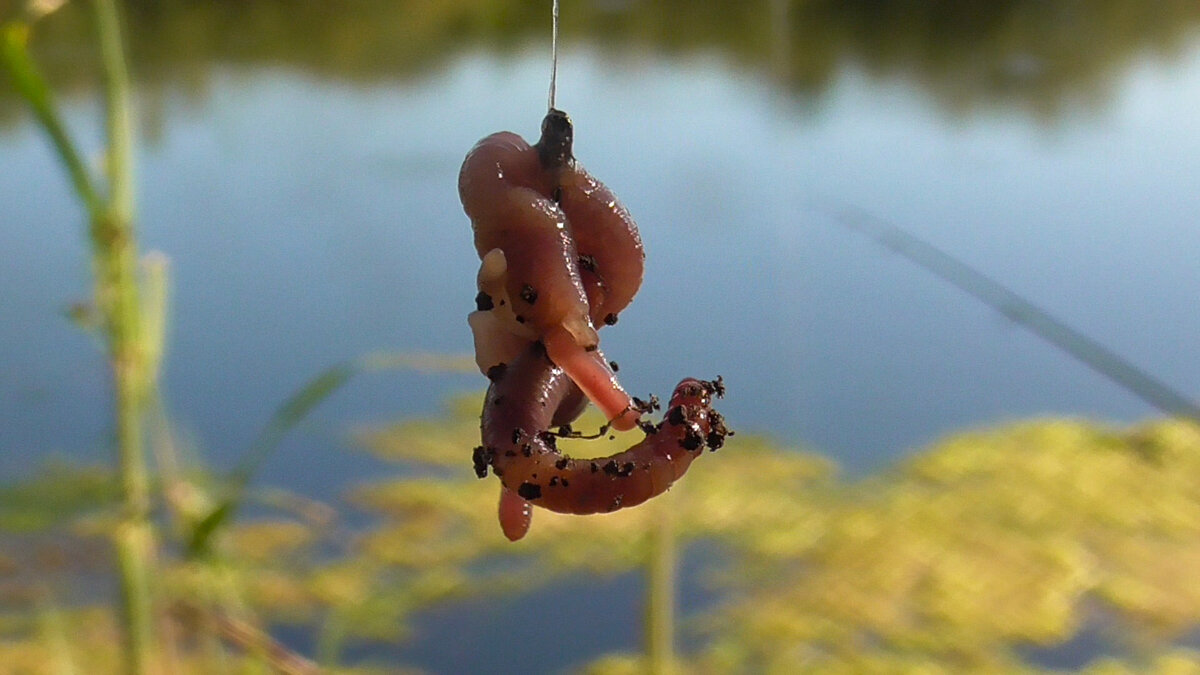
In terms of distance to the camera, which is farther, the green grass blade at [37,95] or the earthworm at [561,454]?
the green grass blade at [37,95]

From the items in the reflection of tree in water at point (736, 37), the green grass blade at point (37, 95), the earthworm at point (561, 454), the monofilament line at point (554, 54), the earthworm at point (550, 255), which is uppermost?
the reflection of tree in water at point (736, 37)

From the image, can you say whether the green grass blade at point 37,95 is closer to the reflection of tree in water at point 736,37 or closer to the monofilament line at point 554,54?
the monofilament line at point 554,54

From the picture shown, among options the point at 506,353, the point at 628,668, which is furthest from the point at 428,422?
the point at 506,353

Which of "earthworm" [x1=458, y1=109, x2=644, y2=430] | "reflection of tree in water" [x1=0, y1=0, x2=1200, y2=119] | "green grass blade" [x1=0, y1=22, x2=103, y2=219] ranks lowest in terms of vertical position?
"earthworm" [x1=458, y1=109, x2=644, y2=430]

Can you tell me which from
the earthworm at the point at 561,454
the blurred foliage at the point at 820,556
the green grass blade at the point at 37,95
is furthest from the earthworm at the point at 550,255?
the blurred foliage at the point at 820,556

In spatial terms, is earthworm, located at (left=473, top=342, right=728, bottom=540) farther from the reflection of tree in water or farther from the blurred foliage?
the reflection of tree in water

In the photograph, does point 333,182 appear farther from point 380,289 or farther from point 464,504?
Result: point 464,504

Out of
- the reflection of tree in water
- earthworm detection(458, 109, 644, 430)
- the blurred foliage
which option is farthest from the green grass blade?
the reflection of tree in water
